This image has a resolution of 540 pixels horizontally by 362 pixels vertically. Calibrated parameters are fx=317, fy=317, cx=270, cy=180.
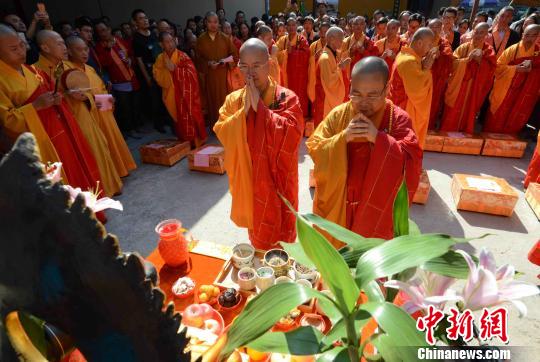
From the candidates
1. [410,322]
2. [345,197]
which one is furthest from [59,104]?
[410,322]

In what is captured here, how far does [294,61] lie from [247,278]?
547 centimetres

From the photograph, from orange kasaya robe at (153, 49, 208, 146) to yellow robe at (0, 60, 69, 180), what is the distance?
2.28 meters

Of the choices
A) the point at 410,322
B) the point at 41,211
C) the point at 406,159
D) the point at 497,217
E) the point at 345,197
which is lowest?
the point at 497,217

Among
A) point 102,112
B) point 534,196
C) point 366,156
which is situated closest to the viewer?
point 366,156

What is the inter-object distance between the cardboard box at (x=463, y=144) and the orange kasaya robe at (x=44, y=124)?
16.1 ft

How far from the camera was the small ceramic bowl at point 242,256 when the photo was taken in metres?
1.82

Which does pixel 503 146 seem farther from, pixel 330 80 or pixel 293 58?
pixel 293 58

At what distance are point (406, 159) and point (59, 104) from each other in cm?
324

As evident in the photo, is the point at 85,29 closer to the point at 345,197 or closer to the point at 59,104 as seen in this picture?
the point at 59,104

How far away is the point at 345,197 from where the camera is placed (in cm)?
212

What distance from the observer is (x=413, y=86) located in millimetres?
3943

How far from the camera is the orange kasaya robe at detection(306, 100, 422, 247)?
1.89 metres

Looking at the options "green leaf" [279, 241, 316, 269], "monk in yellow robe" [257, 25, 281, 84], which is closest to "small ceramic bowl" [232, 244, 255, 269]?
"green leaf" [279, 241, 316, 269]

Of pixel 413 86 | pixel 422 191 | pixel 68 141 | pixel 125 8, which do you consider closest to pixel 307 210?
pixel 422 191
